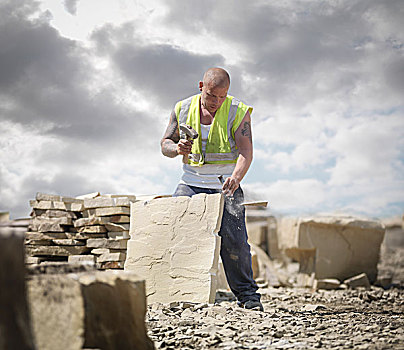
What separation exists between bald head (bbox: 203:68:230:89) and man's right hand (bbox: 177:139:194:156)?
1.83 feet

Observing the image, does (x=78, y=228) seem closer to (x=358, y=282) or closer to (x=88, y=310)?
(x=88, y=310)

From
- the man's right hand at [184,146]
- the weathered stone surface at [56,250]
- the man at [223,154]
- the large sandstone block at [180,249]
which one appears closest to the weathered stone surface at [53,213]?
the weathered stone surface at [56,250]

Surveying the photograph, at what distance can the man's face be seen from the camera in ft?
14.3

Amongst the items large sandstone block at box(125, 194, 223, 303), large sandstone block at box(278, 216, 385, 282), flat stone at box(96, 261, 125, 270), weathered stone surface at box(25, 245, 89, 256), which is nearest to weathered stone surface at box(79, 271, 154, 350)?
large sandstone block at box(125, 194, 223, 303)

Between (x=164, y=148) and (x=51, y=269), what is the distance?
2.53 meters

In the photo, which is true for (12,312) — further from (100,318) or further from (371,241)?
(371,241)

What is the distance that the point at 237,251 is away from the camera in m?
4.37

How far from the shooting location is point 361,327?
122 inches

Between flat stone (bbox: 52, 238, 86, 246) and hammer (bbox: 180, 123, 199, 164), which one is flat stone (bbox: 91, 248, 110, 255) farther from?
hammer (bbox: 180, 123, 199, 164)

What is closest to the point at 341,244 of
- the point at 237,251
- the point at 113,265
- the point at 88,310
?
the point at 237,251

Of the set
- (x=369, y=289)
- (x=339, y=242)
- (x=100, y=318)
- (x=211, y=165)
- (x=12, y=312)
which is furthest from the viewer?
(x=339, y=242)

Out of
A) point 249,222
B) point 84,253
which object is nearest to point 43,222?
point 84,253

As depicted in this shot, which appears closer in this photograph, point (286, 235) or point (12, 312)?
point (12, 312)

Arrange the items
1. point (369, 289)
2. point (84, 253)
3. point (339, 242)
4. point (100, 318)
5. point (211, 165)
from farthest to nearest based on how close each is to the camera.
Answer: point (339, 242)
point (369, 289)
point (84, 253)
point (211, 165)
point (100, 318)
